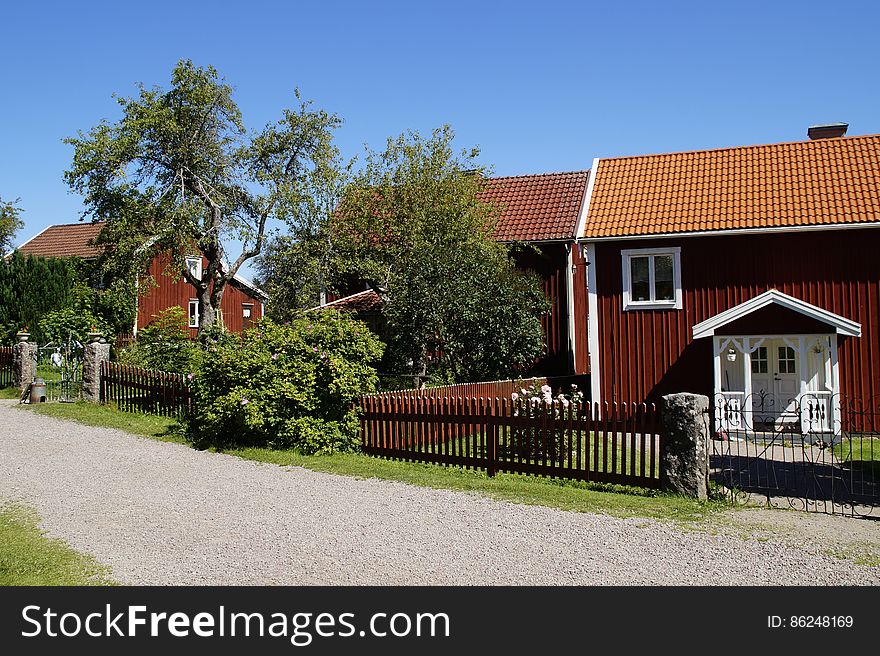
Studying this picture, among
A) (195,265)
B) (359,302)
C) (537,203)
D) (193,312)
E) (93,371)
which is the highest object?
(537,203)

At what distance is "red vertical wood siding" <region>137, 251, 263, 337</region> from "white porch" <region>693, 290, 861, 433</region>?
28.3m

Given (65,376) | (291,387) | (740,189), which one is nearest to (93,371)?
(65,376)

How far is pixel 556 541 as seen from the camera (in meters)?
7.86

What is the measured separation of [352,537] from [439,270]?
40.5 feet

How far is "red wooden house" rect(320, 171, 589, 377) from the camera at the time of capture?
24.9 meters

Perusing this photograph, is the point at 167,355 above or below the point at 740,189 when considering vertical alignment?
below

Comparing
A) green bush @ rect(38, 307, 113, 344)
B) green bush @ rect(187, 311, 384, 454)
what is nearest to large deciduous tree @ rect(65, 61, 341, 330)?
green bush @ rect(38, 307, 113, 344)

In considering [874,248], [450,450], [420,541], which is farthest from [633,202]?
[420,541]

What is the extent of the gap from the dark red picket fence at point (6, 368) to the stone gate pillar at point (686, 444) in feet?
70.9

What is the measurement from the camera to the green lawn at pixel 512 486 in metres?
9.32

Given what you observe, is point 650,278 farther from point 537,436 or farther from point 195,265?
point 195,265

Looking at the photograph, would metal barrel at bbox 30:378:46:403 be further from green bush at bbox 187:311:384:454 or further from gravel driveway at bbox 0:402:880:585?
gravel driveway at bbox 0:402:880:585

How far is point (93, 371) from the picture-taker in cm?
2028

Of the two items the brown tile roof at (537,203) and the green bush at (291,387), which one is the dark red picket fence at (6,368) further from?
the brown tile roof at (537,203)
